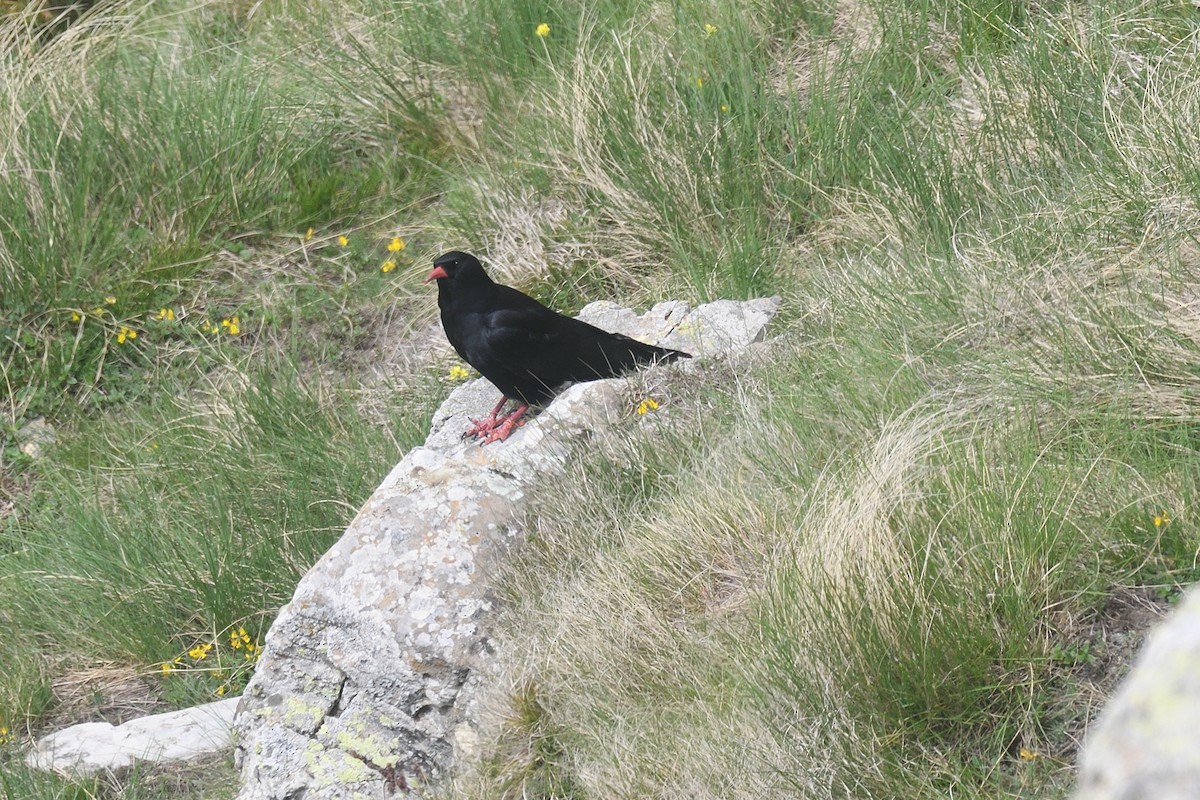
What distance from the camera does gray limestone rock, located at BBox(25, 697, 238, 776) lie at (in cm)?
382

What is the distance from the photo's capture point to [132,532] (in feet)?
16.1

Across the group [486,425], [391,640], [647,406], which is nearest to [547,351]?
[486,425]

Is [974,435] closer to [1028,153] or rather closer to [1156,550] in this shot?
[1156,550]

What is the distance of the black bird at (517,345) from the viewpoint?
Result: 4457 millimetres

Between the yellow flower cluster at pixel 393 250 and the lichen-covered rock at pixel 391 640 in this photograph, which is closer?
the lichen-covered rock at pixel 391 640

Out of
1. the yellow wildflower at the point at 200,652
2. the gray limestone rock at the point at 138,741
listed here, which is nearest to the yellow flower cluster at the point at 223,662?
the yellow wildflower at the point at 200,652

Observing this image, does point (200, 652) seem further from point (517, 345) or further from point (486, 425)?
point (517, 345)

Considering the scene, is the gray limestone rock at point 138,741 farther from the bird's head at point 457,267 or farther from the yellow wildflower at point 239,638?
the bird's head at point 457,267

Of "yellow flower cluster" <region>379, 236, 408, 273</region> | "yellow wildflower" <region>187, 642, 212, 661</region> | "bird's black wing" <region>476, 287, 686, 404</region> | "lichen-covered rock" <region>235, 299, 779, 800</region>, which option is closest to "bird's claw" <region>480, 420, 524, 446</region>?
"bird's black wing" <region>476, 287, 686, 404</region>

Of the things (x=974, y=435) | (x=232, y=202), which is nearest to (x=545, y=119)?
(x=232, y=202)

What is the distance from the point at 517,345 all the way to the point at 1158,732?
12.2 feet

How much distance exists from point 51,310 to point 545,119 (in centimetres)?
287

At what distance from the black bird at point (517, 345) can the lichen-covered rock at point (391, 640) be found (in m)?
0.58

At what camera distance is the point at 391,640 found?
11.2 feet
